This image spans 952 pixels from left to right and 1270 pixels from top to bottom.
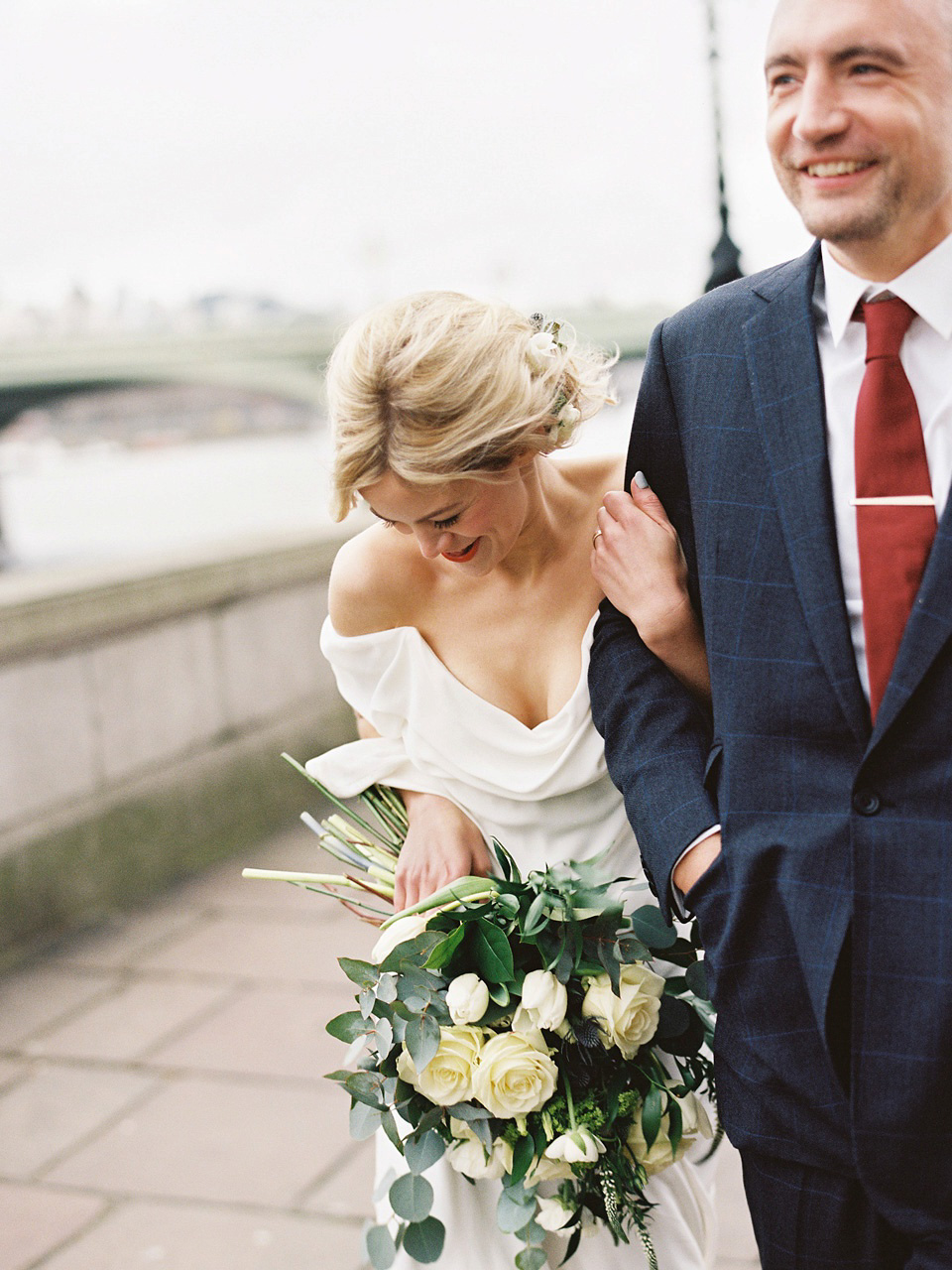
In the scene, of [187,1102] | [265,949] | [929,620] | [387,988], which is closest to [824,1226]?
[387,988]

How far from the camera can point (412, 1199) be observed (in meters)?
1.93

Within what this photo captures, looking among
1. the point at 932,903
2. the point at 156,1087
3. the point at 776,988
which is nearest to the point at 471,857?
the point at 776,988

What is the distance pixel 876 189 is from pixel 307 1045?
10.4ft

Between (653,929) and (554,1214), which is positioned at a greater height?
(653,929)

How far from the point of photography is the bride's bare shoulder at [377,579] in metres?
2.12

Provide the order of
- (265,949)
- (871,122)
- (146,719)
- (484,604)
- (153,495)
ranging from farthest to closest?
1. (153,495)
2. (146,719)
3. (265,949)
4. (484,604)
5. (871,122)

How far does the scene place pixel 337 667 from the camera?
219 cm

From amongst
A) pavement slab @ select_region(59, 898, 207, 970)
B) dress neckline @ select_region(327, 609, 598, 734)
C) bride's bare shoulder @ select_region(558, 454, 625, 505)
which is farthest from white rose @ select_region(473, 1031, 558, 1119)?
pavement slab @ select_region(59, 898, 207, 970)

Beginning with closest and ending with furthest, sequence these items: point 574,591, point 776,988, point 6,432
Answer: point 776,988, point 574,591, point 6,432

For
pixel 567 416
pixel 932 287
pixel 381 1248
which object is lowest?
pixel 381 1248

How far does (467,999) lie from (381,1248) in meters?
0.47

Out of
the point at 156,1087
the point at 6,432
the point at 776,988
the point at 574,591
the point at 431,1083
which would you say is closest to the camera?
the point at 776,988

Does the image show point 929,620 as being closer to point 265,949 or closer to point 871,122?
point 871,122

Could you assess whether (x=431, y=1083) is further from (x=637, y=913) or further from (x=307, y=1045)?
(x=307, y=1045)
